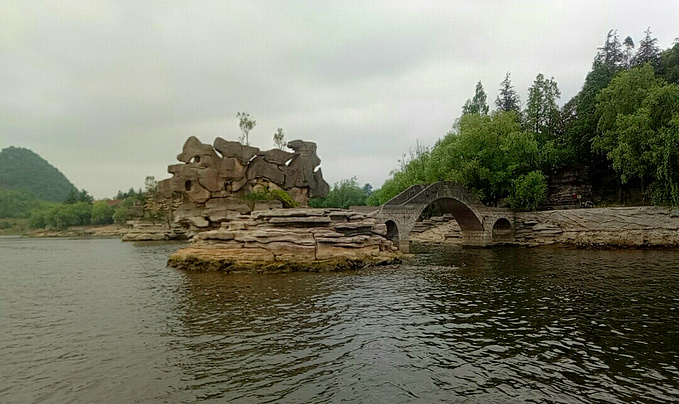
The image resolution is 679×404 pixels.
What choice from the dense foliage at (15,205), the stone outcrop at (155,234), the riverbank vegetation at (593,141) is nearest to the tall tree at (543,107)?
the riverbank vegetation at (593,141)

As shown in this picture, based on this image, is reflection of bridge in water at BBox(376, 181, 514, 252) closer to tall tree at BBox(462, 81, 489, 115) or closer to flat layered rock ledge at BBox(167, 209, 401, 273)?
flat layered rock ledge at BBox(167, 209, 401, 273)

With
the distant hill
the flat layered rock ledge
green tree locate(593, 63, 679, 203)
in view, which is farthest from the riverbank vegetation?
the distant hill

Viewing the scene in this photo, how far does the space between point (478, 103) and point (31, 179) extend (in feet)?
680

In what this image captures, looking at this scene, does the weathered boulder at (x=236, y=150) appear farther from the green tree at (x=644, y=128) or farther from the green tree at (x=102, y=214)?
the green tree at (x=102, y=214)

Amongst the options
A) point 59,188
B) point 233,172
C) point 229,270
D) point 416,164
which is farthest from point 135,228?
point 59,188

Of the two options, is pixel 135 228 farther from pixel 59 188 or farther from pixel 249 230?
pixel 59 188

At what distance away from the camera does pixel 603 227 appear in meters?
39.6

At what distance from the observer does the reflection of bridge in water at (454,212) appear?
36438mm

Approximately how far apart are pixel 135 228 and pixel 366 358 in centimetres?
8170

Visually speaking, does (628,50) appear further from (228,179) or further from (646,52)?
(228,179)

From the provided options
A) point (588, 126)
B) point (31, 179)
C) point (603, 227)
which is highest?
point (31, 179)

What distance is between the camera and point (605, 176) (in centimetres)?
4894

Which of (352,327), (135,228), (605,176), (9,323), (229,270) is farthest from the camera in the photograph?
(135,228)

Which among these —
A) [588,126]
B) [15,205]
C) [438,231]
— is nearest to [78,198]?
[15,205]
